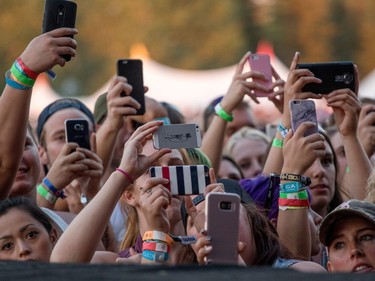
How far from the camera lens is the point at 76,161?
6406mm

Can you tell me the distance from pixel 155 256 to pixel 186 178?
0.41 meters

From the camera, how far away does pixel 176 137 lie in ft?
17.0

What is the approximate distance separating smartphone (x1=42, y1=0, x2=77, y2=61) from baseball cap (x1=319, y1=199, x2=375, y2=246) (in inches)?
56.8

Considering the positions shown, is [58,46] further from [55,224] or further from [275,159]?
[275,159]

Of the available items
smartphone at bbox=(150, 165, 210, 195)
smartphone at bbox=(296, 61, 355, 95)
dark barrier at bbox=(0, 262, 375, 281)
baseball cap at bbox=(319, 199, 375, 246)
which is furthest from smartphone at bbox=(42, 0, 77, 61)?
dark barrier at bbox=(0, 262, 375, 281)

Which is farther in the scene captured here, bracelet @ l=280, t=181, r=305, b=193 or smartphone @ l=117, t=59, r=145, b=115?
smartphone @ l=117, t=59, r=145, b=115

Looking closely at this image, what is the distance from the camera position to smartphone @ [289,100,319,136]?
5496 millimetres

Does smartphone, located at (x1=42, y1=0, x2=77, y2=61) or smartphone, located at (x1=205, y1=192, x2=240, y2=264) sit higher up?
smartphone, located at (x1=42, y1=0, x2=77, y2=61)

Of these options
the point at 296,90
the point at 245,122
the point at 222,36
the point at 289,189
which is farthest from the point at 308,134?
the point at 222,36

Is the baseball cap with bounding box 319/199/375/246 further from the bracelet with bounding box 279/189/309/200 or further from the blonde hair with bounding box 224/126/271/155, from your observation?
the blonde hair with bounding box 224/126/271/155

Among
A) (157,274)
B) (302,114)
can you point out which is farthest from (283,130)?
(157,274)

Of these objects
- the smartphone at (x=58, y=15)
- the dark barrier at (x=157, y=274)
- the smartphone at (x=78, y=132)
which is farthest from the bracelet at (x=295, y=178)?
the dark barrier at (x=157, y=274)

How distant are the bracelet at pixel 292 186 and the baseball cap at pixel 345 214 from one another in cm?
37

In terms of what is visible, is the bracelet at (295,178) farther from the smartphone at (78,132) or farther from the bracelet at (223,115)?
the bracelet at (223,115)
